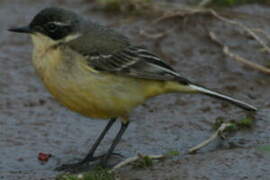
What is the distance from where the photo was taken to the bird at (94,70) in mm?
7656

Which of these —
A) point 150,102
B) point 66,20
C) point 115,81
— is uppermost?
point 66,20

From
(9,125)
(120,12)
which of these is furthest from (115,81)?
(120,12)

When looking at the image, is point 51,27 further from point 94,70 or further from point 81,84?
point 81,84

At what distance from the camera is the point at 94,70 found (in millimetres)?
7781

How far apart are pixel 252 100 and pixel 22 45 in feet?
13.0

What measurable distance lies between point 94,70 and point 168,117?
6.38 ft

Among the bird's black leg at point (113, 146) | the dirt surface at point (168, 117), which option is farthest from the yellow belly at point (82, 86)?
the dirt surface at point (168, 117)

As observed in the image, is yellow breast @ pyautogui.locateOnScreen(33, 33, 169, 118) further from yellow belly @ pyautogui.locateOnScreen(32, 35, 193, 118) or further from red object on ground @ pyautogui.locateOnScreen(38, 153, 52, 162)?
red object on ground @ pyautogui.locateOnScreen(38, 153, 52, 162)

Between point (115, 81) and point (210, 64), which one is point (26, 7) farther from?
point (115, 81)

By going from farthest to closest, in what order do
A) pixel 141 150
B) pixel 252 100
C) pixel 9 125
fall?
pixel 252 100
pixel 9 125
pixel 141 150

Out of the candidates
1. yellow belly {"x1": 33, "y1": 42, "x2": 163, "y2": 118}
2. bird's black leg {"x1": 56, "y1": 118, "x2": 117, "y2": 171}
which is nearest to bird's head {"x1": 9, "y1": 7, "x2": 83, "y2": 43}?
yellow belly {"x1": 33, "y1": 42, "x2": 163, "y2": 118}

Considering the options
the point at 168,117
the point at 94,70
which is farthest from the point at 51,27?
the point at 168,117

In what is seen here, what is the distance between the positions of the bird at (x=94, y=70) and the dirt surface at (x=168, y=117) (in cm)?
50

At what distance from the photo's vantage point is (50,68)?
7.70 metres
